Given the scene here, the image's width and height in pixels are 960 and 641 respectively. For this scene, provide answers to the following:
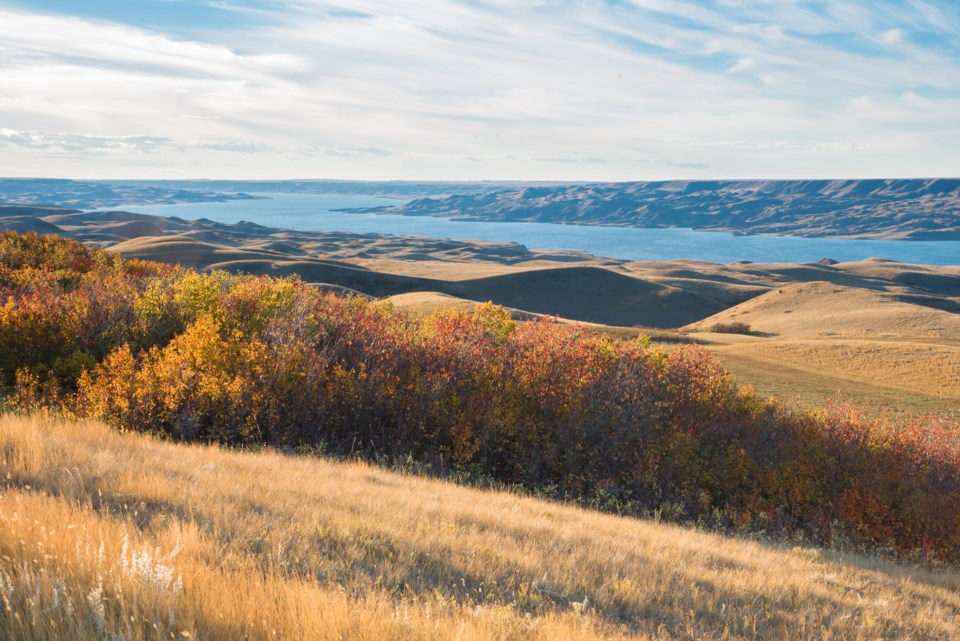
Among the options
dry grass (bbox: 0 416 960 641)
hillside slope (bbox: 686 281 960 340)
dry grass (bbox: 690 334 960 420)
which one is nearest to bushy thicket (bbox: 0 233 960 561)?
dry grass (bbox: 0 416 960 641)

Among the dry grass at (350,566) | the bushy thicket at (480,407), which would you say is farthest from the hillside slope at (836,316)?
the dry grass at (350,566)

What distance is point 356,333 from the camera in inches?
904

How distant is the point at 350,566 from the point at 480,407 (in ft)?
47.3

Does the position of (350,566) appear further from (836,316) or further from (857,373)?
(836,316)

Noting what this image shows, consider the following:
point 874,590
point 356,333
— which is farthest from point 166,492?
point 356,333

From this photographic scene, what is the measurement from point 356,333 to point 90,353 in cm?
896

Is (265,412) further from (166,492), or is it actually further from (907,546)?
(907,546)

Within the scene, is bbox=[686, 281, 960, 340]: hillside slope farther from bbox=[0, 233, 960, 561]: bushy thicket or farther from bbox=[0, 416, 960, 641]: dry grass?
bbox=[0, 416, 960, 641]: dry grass

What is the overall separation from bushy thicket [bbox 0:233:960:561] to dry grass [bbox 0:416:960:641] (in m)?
6.00

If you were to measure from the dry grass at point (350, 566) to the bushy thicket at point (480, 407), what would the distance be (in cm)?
600

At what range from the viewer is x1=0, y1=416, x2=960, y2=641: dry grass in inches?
150

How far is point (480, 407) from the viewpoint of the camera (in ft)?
66.9

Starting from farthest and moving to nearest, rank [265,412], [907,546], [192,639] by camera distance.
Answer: [907,546] < [265,412] < [192,639]

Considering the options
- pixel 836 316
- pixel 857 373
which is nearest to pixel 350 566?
pixel 857 373
